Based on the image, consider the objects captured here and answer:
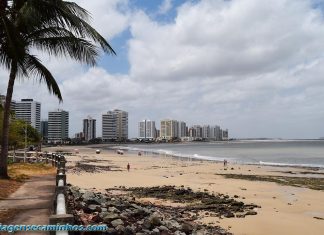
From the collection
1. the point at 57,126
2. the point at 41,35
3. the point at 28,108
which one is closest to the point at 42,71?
the point at 41,35

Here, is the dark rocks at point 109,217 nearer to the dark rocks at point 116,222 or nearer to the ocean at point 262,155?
the dark rocks at point 116,222

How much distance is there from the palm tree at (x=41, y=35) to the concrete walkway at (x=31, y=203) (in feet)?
10.1

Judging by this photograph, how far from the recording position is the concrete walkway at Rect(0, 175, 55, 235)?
876 centimetres

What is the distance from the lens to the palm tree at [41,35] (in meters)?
10.6

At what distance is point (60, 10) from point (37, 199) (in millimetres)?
5468

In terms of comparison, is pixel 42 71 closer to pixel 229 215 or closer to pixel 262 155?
pixel 229 215

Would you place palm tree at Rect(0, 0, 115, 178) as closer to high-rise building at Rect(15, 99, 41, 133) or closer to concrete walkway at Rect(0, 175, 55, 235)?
concrete walkway at Rect(0, 175, 55, 235)

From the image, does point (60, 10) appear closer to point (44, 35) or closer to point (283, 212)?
point (44, 35)

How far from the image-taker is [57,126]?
19525cm

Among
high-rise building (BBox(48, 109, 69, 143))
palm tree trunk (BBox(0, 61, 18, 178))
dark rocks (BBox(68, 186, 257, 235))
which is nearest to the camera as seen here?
dark rocks (BBox(68, 186, 257, 235))

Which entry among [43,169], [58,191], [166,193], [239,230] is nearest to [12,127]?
[43,169]

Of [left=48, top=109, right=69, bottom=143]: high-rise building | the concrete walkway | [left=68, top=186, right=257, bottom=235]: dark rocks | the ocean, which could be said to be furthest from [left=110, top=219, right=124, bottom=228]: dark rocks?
[left=48, top=109, right=69, bottom=143]: high-rise building

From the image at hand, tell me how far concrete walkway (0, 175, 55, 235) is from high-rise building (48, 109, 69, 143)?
17380 cm

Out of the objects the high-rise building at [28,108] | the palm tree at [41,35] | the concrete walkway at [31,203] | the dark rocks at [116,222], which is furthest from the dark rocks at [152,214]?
the high-rise building at [28,108]
